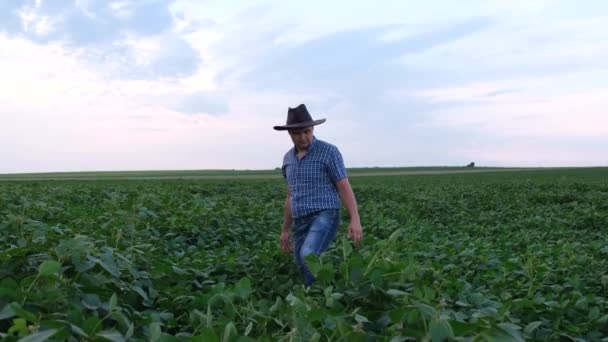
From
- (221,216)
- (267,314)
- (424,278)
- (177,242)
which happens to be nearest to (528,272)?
(424,278)

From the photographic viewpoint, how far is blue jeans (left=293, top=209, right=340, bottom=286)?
14.9 ft

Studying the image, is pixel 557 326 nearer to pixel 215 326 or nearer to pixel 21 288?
pixel 215 326

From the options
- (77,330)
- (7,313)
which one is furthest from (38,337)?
(7,313)

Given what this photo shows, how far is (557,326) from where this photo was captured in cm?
371

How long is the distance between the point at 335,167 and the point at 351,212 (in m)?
0.41

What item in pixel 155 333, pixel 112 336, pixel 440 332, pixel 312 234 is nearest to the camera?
pixel 440 332

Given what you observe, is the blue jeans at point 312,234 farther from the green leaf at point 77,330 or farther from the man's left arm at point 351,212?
the green leaf at point 77,330

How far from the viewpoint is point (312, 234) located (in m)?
4.63

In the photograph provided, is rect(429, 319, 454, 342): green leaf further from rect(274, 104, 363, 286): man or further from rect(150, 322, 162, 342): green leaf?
rect(274, 104, 363, 286): man

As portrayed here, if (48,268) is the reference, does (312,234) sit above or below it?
below

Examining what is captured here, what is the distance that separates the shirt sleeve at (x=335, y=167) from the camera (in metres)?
4.78

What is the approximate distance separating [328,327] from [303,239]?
9.10 feet

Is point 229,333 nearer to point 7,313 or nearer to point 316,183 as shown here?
point 7,313

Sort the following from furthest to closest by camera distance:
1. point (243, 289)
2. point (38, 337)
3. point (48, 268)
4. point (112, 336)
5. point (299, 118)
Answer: point (299, 118) < point (243, 289) < point (48, 268) < point (112, 336) < point (38, 337)
